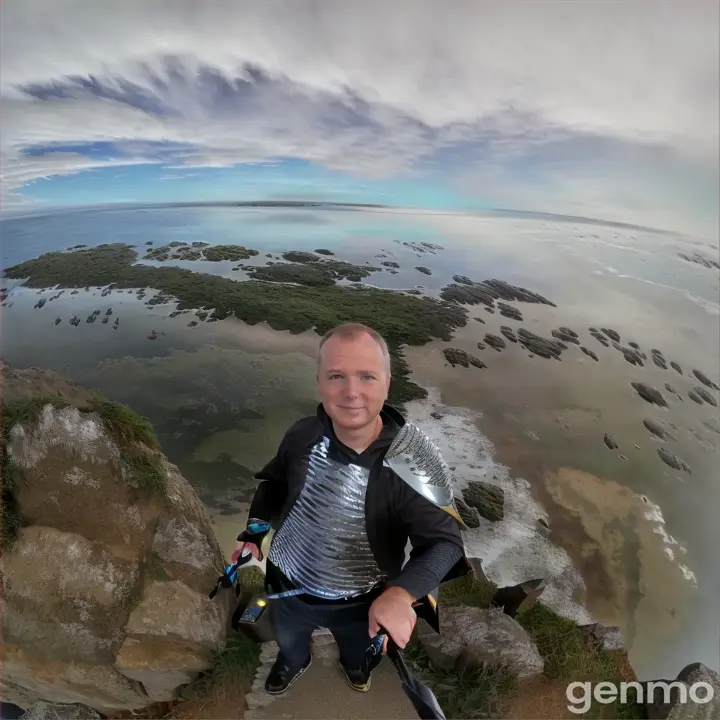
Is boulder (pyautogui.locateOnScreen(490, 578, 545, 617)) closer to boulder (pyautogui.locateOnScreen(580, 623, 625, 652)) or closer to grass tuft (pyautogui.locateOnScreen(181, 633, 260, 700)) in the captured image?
boulder (pyautogui.locateOnScreen(580, 623, 625, 652))

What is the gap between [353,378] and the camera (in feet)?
5.19

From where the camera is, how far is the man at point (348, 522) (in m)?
1.57

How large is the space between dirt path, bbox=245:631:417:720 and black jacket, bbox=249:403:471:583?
0.98m

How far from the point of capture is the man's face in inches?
62.2

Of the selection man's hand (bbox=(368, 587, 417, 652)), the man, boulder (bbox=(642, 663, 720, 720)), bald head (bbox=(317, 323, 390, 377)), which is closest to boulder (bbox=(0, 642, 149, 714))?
the man

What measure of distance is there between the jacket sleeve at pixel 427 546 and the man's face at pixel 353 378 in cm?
31

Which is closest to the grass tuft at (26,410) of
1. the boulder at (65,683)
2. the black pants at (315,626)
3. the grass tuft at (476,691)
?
the boulder at (65,683)

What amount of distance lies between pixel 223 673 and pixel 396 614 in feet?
Result: 5.07

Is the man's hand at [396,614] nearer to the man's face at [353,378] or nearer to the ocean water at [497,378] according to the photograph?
the man's face at [353,378]

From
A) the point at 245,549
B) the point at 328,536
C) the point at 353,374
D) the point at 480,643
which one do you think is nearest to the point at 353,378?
the point at 353,374

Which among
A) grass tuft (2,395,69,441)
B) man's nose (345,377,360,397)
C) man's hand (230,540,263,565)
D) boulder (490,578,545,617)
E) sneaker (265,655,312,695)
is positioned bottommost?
sneaker (265,655,312,695)

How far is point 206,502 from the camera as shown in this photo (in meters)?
2.49

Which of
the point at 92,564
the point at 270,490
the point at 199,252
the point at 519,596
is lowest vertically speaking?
the point at 519,596

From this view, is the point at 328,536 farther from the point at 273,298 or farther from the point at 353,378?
the point at 273,298
